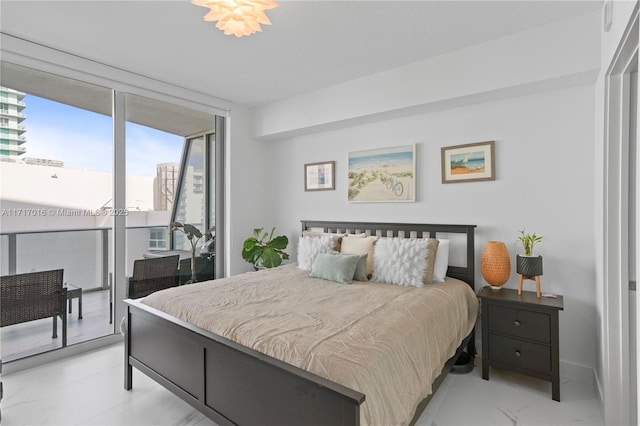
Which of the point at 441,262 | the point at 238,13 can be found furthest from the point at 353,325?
the point at 238,13

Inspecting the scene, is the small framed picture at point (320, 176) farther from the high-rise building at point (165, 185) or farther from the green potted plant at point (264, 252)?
the high-rise building at point (165, 185)

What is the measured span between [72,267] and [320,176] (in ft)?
9.13

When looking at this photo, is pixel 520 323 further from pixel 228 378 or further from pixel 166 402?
pixel 166 402

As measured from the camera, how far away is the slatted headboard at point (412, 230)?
2.95 metres

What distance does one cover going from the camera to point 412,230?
3.31m

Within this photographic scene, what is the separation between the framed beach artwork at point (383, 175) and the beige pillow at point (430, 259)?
23.8 inches

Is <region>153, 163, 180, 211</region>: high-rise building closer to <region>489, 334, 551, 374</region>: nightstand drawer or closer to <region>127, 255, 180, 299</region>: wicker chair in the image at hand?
<region>127, 255, 180, 299</region>: wicker chair

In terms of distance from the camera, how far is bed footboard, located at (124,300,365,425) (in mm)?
1331

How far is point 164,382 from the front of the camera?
2.13m

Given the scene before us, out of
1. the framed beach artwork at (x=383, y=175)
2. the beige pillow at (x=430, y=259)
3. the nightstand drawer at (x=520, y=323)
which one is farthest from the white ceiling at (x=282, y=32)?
the nightstand drawer at (x=520, y=323)

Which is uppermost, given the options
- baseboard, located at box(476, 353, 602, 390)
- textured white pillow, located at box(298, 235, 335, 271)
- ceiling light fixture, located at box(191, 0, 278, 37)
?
ceiling light fixture, located at box(191, 0, 278, 37)

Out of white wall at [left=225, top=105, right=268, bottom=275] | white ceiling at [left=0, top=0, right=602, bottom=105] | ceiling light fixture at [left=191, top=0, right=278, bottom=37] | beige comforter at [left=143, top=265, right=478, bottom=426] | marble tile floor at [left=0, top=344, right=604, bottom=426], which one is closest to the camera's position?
beige comforter at [left=143, top=265, right=478, bottom=426]

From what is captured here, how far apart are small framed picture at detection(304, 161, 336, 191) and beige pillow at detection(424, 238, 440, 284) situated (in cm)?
149

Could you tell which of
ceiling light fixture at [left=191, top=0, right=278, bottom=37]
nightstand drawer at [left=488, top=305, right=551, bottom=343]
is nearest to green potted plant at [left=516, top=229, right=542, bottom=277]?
nightstand drawer at [left=488, top=305, right=551, bottom=343]
